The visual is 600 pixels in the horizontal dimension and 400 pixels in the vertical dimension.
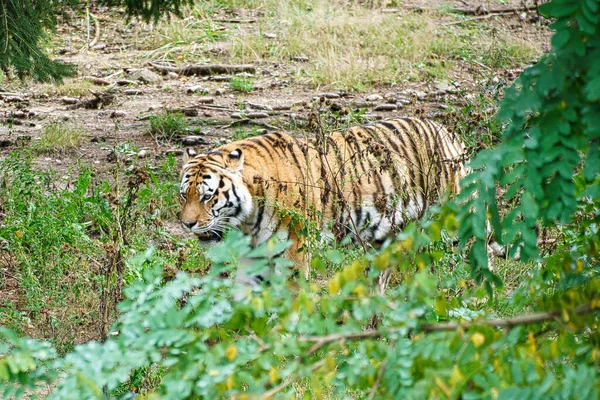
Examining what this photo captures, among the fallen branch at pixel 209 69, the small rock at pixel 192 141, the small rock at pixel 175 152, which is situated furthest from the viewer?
the fallen branch at pixel 209 69

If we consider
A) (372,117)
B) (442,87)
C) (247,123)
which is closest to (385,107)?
(372,117)

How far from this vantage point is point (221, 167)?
5.46 m

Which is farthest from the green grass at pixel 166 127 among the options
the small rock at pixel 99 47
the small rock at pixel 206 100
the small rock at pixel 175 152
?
the small rock at pixel 99 47

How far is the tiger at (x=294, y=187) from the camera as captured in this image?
5.24 m

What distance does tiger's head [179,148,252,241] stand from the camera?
535 centimetres

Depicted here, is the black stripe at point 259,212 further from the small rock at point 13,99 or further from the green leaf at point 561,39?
the small rock at point 13,99

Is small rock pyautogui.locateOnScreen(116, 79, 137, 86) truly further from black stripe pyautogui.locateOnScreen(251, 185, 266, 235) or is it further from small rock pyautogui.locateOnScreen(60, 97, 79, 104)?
black stripe pyautogui.locateOnScreen(251, 185, 266, 235)

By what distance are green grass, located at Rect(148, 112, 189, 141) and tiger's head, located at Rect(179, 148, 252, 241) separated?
9.06 feet

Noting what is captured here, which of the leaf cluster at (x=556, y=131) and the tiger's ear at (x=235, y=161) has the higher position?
the leaf cluster at (x=556, y=131)

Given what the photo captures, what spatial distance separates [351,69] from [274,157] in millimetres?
4621

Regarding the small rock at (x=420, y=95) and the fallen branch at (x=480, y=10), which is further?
the fallen branch at (x=480, y=10)

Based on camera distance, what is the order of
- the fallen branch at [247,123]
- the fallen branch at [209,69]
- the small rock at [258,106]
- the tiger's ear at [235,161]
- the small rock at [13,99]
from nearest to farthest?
the tiger's ear at [235,161]
the fallen branch at [247,123]
the small rock at [258,106]
the small rock at [13,99]
the fallen branch at [209,69]

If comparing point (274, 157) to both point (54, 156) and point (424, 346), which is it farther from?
point (424, 346)

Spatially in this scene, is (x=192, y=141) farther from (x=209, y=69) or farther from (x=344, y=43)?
(x=344, y=43)
